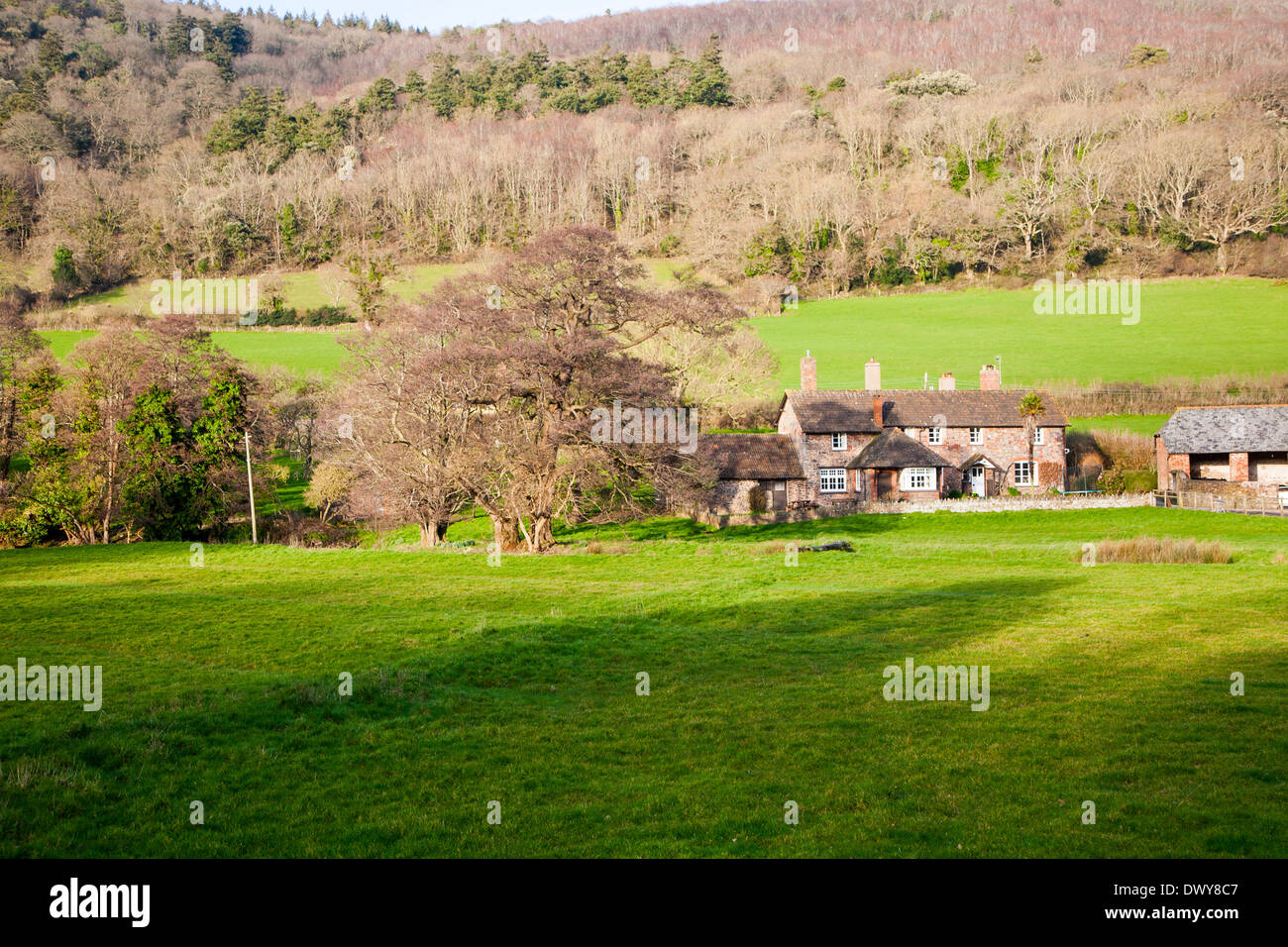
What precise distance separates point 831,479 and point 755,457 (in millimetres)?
5095

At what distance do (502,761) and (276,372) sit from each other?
206 ft

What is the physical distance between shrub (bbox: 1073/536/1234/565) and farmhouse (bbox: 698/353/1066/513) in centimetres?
2107

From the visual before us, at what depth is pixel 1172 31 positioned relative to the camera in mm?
141875

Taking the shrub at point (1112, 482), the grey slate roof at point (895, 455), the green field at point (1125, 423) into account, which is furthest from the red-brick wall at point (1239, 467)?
the grey slate roof at point (895, 455)

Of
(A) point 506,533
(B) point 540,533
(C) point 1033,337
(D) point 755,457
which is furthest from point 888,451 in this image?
(C) point 1033,337

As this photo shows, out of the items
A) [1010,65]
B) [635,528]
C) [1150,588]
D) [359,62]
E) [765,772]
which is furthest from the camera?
[359,62]

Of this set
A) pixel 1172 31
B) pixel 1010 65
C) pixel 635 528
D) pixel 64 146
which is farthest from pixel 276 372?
pixel 1172 31

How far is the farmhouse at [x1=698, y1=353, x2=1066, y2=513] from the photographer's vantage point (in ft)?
178

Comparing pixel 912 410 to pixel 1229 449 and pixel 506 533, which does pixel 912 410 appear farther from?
pixel 506 533

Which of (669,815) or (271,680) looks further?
(271,680)

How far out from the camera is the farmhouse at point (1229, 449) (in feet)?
171

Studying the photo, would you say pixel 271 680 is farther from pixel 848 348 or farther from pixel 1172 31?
pixel 1172 31

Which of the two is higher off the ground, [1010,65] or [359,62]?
[359,62]

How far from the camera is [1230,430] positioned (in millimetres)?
53500
